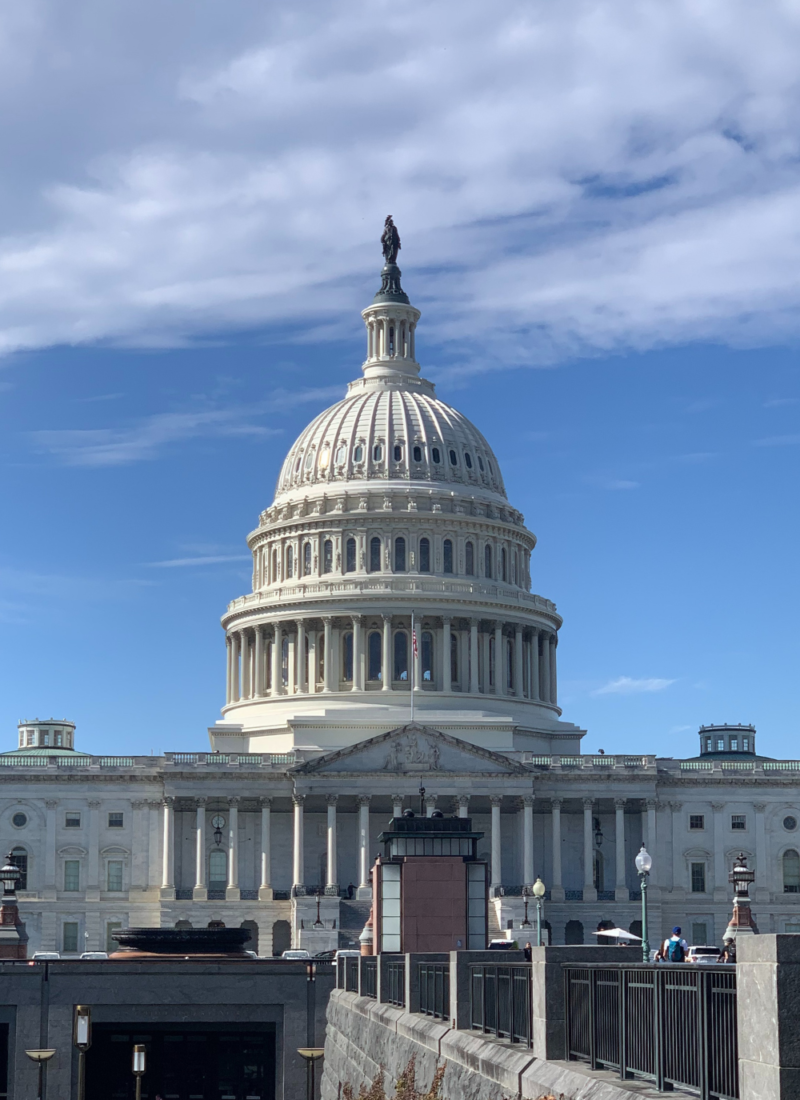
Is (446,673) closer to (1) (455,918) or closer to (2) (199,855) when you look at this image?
(2) (199,855)

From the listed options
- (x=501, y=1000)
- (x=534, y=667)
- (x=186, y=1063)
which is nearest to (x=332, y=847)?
(x=534, y=667)

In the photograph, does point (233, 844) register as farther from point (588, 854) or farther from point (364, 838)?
point (588, 854)

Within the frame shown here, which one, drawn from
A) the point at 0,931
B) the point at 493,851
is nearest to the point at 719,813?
A: the point at 493,851

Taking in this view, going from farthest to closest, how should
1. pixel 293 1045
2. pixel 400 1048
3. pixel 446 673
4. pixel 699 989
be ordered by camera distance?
pixel 446 673
pixel 293 1045
pixel 400 1048
pixel 699 989

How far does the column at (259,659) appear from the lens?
14375 cm

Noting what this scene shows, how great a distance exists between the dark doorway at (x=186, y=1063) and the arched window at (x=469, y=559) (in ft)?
284

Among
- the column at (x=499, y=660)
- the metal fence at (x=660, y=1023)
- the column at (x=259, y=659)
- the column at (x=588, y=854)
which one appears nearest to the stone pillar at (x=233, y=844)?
the column at (x=259, y=659)

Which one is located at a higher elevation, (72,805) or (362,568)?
(362,568)

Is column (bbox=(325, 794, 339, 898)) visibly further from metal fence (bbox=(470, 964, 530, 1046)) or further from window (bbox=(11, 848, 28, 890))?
metal fence (bbox=(470, 964, 530, 1046))

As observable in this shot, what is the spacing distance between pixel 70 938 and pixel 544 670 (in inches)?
1735

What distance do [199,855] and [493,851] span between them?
19.8 metres

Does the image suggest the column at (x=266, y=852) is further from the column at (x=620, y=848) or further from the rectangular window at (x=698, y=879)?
the rectangular window at (x=698, y=879)

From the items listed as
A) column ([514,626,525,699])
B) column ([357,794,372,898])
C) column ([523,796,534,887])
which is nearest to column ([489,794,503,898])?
column ([523,796,534,887])

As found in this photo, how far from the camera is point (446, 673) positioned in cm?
13900
